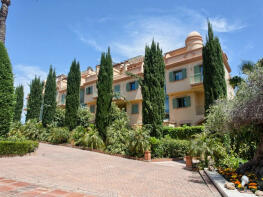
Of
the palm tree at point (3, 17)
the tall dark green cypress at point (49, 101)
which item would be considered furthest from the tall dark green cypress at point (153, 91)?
the tall dark green cypress at point (49, 101)

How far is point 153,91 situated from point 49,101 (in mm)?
15457

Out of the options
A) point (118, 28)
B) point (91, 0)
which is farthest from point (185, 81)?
point (91, 0)

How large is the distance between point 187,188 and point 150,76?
1126 centimetres

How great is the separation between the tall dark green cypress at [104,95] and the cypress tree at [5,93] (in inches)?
280

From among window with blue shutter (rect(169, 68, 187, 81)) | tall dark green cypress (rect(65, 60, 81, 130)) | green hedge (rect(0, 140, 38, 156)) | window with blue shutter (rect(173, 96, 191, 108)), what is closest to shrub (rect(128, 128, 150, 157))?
green hedge (rect(0, 140, 38, 156))

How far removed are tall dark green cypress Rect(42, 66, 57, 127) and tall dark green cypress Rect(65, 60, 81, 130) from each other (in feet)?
11.0

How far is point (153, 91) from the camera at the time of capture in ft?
52.4

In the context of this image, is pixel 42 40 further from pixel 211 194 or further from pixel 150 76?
pixel 211 194

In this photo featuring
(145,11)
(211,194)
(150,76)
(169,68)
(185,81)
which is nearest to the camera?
(211,194)

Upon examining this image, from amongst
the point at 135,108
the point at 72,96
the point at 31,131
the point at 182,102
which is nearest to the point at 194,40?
the point at 182,102

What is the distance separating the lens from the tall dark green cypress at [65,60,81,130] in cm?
2166

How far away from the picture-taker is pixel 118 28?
11.0m

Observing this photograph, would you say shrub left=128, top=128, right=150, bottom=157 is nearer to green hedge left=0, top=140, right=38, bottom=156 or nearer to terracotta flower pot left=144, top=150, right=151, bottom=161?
terracotta flower pot left=144, top=150, right=151, bottom=161

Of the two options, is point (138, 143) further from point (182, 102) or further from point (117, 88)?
point (117, 88)
